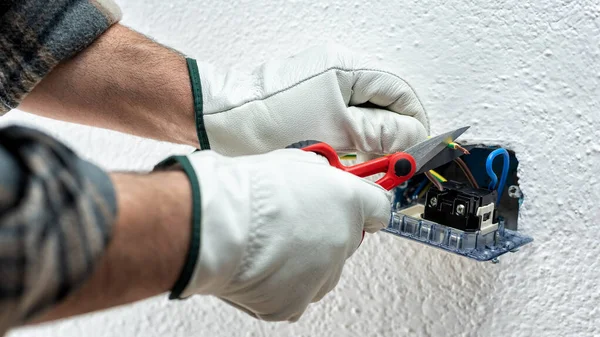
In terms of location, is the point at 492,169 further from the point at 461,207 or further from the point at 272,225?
the point at 272,225

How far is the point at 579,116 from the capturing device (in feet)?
2.23

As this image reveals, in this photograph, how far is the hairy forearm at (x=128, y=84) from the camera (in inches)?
30.0

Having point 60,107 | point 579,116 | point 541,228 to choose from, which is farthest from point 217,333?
point 579,116

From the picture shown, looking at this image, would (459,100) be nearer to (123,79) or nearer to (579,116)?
(579,116)

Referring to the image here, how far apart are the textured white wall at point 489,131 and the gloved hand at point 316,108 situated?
73mm

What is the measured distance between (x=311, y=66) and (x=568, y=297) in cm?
42

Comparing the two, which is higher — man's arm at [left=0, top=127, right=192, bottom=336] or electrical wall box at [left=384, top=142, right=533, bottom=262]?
man's arm at [left=0, top=127, right=192, bottom=336]

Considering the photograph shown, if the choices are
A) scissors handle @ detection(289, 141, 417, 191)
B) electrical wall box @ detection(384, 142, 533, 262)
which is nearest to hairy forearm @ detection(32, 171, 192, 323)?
scissors handle @ detection(289, 141, 417, 191)

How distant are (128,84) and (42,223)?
0.48 metres

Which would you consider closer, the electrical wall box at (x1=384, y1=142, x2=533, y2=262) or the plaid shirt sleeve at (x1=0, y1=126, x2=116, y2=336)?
the plaid shirt sleeve at (x1=0, y1=126, x2=116, y2=336)

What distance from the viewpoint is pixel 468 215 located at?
678 millimetres

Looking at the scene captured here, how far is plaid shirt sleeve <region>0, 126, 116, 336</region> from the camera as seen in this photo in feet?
1.06

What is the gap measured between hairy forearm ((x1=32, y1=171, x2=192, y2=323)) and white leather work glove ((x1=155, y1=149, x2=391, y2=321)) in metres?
0.01

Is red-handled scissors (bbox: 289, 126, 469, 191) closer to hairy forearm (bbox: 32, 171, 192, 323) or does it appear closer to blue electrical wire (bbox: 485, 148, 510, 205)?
blue electrical wire (bbox: 485, 148, 510, 205)
